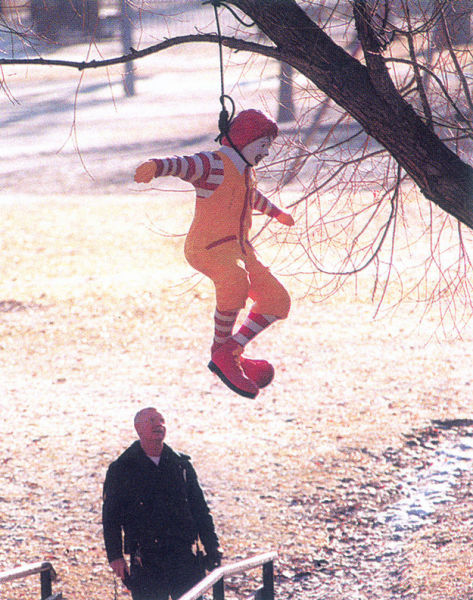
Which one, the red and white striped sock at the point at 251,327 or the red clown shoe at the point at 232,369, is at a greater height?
the red and white striped sock at the point at 251,327

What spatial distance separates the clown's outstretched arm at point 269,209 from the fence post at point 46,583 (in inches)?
107

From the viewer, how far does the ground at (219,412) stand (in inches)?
305

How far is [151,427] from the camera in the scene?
17.4 ft

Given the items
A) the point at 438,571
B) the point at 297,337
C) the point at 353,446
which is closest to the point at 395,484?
the point at 353,446

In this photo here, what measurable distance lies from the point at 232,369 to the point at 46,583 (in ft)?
8.09

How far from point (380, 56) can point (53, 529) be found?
5.45m

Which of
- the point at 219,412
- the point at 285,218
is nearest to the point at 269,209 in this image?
the point at 285,218

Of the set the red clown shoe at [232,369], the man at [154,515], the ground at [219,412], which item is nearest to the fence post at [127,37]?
the ground at [219,412]

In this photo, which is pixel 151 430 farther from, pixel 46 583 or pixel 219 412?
pixel 219 412

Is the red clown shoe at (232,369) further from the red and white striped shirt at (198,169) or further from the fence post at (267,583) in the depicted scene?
the fence post at (267,583)

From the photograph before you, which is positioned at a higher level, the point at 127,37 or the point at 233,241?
the point at 127,37

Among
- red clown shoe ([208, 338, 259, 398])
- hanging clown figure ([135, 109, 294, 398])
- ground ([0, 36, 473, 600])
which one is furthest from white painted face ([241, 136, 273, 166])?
ground ([0, 36, 473, 600])

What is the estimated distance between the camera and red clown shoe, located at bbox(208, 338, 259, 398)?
3.90 metres

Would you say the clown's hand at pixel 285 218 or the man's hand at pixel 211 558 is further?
the man's hand at pixel 211 558
